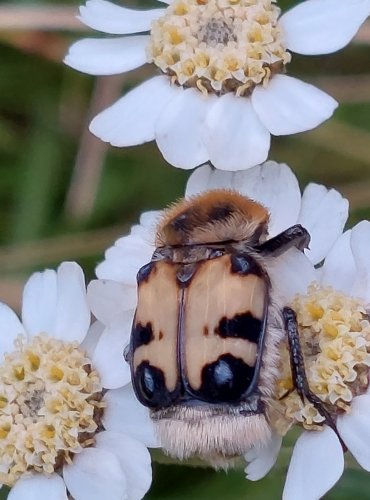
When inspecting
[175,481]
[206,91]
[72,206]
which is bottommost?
[175,481]

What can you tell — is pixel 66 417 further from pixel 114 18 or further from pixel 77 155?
pixel 77 155

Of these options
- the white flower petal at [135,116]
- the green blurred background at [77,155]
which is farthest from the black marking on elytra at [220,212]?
the green blurred background at [77,155]

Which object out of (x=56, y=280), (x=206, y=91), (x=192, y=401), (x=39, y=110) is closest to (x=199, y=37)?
(x=206, y=91)

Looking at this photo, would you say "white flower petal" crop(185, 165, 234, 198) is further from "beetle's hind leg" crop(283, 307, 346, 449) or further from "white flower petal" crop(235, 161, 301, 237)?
"beetle's hind leg" crop(283, 307, 346, 449)

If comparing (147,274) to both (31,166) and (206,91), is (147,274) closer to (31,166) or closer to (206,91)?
(206,91)

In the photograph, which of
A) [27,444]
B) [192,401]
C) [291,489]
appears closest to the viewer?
[192,401]

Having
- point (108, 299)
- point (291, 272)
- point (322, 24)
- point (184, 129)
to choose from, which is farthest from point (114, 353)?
point (322, 24)
